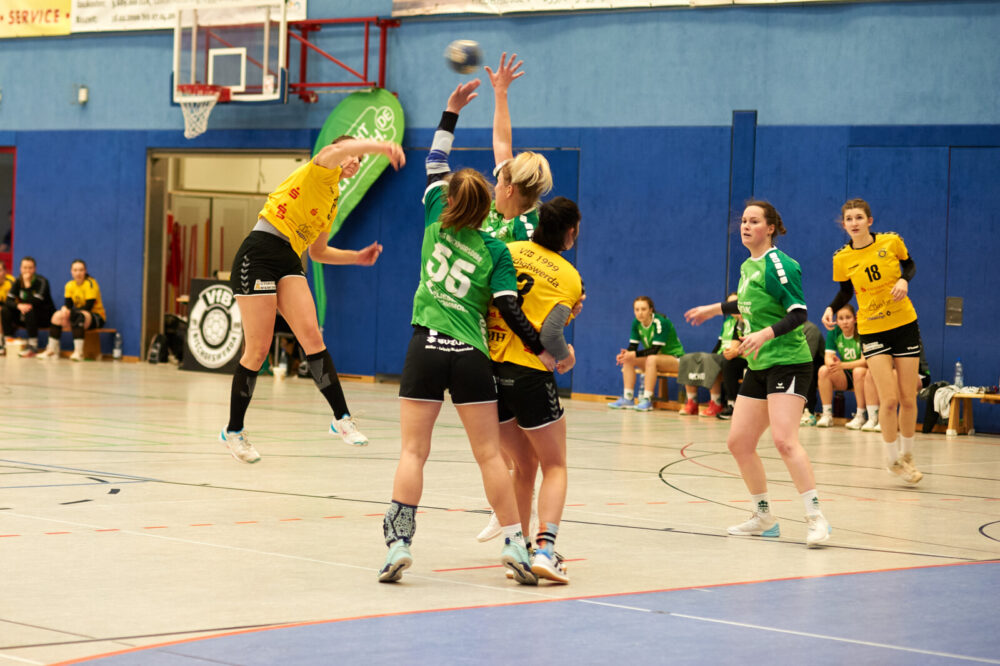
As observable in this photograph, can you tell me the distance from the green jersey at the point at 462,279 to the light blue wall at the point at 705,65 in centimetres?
1269

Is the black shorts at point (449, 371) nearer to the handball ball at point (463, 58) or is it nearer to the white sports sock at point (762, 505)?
the white sports sock at point (762, 505)

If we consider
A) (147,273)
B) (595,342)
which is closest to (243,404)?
(595,342)

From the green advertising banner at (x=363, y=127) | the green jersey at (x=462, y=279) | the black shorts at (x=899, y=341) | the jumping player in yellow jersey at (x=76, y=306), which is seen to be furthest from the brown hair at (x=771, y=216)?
the jumping player in yellow jersey at (x=76, y=306)

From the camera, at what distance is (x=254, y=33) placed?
823 inches

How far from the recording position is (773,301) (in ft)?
24.5

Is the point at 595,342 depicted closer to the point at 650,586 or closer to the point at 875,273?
the point at 875,273

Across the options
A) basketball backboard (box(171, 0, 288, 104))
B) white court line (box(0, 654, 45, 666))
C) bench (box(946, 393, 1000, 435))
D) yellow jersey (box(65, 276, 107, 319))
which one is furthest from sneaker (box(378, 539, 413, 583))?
yellow jersey (box(65, 276, 107, 319))

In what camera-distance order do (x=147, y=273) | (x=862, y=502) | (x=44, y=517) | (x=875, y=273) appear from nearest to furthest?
(x=44, y=517)
(x=862, y=502)
(x=875, y=273)
(x=147, y=273)

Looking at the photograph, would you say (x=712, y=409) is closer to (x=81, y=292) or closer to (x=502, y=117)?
(x=502, y=117)

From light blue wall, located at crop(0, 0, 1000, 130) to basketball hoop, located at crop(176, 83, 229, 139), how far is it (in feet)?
1.99

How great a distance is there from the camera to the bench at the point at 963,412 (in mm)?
15571

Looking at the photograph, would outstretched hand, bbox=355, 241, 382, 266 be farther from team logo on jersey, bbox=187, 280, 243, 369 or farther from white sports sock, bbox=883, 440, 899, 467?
team logo on jersey, bbox=187, 280, 243, 369

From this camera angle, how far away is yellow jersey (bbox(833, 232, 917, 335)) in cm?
1026

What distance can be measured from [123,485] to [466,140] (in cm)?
1243
